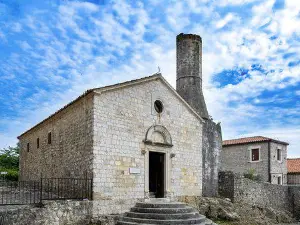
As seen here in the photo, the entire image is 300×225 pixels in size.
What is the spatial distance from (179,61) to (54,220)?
42.4ft

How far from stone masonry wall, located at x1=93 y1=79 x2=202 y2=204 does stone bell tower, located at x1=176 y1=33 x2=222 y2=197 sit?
6.78 feet

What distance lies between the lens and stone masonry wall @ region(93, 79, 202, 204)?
13.9 m

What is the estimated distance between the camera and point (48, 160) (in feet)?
58.9

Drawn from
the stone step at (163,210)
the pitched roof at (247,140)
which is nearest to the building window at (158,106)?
the stone step at (163,210)

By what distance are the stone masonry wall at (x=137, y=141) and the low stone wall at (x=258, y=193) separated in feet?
10.9

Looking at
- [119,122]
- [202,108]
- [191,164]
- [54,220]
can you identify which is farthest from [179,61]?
[54,220]

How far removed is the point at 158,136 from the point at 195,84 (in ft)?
20.2

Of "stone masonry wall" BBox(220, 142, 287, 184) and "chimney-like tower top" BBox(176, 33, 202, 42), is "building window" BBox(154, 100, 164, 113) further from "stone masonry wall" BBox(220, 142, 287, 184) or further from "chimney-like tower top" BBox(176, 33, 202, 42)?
"stone masonry wall" BBox(220, 142, 287, 184)

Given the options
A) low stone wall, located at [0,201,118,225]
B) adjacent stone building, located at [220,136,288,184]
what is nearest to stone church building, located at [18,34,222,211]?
low stone wall, located at [0,201,118,225]

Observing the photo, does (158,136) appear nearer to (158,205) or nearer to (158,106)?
(158,106)

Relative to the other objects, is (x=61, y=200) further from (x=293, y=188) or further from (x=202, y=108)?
(x=293, y=188)

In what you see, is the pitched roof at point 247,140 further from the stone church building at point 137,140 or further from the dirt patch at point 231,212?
the stone church building at point 137,140

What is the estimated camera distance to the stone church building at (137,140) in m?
14.0

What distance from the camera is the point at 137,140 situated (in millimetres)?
15352
